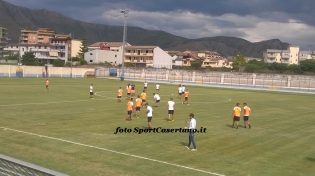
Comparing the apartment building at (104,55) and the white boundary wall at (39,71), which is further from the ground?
the apartment building at (104,55)

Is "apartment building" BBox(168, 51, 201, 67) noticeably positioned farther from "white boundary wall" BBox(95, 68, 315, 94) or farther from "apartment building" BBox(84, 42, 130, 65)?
"white boundary wall" BBox(95, 68, 315, 94)

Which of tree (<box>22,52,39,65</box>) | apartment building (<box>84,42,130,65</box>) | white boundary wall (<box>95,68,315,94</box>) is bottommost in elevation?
white boundary wall (<box>95,68,315,94</box>)

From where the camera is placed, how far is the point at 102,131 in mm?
25953

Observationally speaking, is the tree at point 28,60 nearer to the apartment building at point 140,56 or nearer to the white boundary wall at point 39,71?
the apartment building at point 140,56

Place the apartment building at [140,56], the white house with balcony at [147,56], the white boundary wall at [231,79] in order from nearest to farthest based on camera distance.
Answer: the white boundary wall at [231,79] < the white house with balcony at [147,56] < the apartment building at [140,56]

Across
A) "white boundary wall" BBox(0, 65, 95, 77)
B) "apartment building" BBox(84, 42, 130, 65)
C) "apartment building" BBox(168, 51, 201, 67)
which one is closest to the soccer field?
"white boundary wall" BBox(0, 65, 95, 77)

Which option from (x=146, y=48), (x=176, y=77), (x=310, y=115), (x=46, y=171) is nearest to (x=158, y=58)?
(x=146, y=48)

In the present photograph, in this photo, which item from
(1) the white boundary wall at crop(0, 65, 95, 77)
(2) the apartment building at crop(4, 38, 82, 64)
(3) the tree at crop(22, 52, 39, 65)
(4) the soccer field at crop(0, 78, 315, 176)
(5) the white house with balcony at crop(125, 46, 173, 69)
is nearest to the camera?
(4) the soccer field at crop(0, 78, 315, 176)

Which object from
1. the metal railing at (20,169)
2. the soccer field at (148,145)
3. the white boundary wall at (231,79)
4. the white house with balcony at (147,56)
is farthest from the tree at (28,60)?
the metal railing at (20,169)

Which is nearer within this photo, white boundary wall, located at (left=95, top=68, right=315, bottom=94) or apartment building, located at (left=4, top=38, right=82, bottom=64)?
white boundary wall, located at (left=95, top=68, right=315, bottom=94)

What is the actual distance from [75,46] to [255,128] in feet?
494

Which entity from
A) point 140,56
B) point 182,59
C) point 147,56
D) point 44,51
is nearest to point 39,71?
point 147,56

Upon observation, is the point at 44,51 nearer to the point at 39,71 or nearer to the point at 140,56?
the point at 140,56

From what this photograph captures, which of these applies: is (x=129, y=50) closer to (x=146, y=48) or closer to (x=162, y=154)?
(x=146, y=48)
